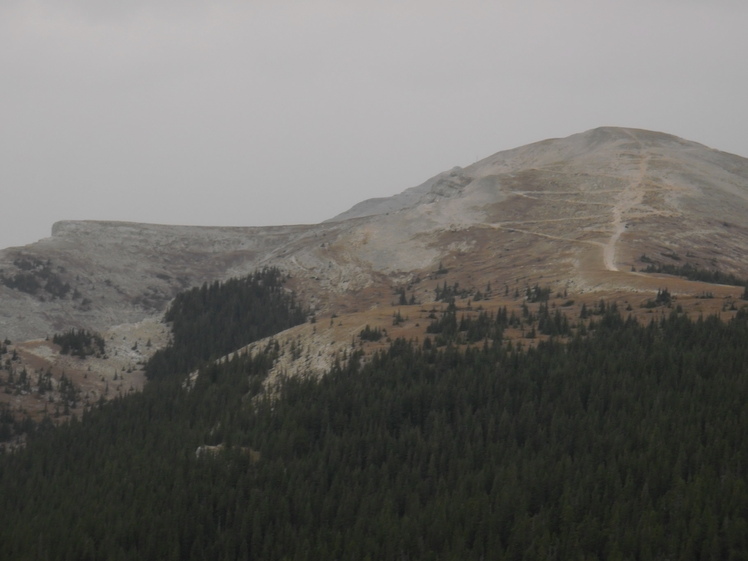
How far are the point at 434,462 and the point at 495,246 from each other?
82492 mm

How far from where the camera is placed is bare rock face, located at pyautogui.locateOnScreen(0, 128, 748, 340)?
137 metres

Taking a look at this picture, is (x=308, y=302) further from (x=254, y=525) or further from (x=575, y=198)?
(x=254, y=525)

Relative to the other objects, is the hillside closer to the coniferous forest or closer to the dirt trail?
the dirt trail

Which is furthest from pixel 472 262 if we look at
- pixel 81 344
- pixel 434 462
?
pixel 434 462

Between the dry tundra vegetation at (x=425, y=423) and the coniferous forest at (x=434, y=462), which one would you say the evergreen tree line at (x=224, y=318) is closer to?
the dry tundra vegetation at (x=425, y=423)

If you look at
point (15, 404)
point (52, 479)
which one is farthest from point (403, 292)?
point (52, 479)

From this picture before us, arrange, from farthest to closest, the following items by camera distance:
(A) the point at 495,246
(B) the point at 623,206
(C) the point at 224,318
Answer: (B) the point at 623,206
(A) the point at 495,246
(C) the point at 224,318

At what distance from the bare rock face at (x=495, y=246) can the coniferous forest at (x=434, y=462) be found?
35041 mm

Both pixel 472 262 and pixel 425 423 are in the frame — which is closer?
pixel 425 423

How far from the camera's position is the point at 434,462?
73062mm

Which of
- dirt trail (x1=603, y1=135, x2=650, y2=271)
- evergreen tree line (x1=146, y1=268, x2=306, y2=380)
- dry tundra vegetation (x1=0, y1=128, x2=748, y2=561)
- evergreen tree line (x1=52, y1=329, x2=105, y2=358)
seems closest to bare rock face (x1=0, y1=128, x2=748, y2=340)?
dirt trail (x1=603, y1=135, x2=650, y2=271)

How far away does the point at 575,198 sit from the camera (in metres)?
171

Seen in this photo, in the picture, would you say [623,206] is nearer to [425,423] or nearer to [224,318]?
[224,318]

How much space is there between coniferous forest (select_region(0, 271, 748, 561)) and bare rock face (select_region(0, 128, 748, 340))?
35041 millimetres
